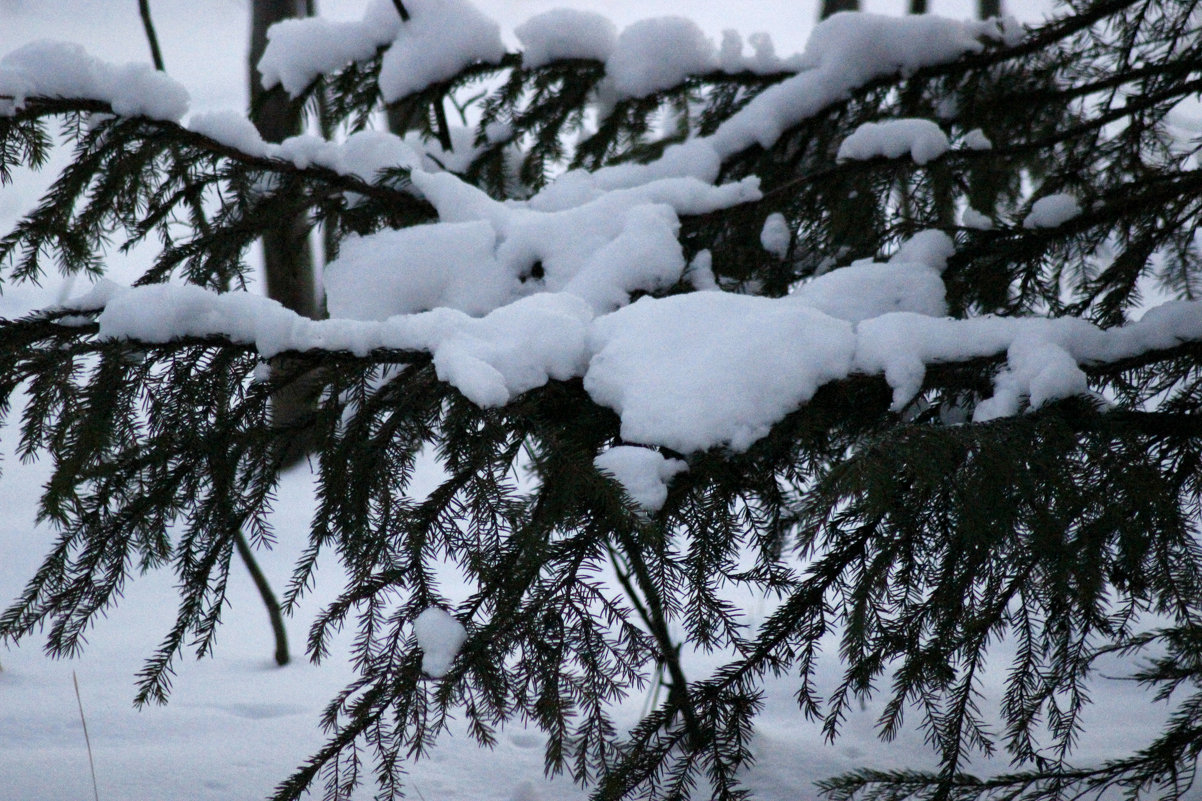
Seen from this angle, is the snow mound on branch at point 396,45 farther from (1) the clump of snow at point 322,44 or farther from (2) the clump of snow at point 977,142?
(2) the clump of snow at point 977,142

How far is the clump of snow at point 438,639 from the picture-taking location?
1.23 m

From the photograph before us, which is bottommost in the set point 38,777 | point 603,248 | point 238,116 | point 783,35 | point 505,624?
point 38,777

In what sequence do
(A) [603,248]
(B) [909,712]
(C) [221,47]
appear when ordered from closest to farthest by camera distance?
(A) [603,248] < (B) [909,712] < (C) [221,47]

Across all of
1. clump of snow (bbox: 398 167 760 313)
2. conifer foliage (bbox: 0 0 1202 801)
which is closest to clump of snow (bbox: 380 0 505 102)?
conifer foliage (bbox: 0 0 1202 801)

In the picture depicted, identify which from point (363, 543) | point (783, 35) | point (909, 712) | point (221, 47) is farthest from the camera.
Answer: point (783, 35)

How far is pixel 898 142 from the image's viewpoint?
2076mm

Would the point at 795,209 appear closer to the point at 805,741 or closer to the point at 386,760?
the point at 386,760

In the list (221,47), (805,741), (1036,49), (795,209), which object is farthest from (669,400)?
(221,47)

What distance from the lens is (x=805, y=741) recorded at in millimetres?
2906

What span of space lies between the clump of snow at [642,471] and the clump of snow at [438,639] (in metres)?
0.34

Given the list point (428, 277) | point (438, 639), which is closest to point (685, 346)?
point (438, 639)

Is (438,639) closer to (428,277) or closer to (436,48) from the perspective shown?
(428,277)

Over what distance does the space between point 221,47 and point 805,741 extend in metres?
7.50

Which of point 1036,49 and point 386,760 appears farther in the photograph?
point 1036,49
